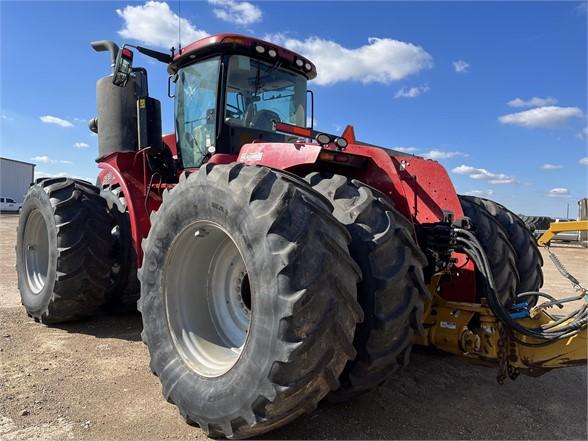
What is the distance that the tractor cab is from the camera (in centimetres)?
452

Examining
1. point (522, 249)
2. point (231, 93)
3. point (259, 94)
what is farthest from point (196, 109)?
point (522, 249)

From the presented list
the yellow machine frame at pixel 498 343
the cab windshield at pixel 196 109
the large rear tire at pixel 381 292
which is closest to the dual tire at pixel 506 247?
the yellow machine frame at pixel 498 343

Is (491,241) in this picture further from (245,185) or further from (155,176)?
(155,176)

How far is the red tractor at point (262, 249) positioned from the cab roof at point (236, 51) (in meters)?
0.02

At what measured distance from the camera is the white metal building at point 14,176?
4144 cm

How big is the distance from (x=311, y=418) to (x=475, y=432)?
Result: 1.03m

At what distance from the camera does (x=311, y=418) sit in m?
2.97

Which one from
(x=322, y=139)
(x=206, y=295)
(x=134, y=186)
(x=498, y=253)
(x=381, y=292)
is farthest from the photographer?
(x=134, y=186)

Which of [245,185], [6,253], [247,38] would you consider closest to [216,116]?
[247,38]

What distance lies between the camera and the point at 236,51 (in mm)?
4551

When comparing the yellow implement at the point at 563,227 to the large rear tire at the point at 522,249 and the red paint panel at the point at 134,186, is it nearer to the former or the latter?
the large rear tire at the point at 522,249

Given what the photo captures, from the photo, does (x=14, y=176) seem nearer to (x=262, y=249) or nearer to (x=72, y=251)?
(x=72, y=251)

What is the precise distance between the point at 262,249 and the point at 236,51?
2744 millimetres

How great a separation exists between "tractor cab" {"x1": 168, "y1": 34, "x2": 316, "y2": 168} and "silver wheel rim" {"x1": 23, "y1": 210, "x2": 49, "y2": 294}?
215 cm
